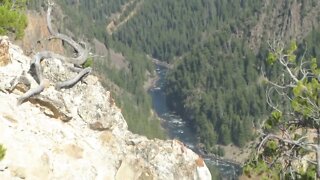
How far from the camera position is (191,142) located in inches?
7495

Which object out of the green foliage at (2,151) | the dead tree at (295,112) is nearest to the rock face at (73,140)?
the green foliage at (2,151)

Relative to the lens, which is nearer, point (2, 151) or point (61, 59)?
point (2, 151)

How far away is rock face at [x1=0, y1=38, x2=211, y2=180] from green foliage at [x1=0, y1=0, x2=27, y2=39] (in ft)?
11.4

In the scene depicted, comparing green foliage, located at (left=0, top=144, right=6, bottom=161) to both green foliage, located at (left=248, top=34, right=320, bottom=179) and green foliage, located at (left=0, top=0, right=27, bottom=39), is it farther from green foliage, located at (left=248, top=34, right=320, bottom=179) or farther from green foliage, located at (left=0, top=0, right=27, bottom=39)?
green foliage, located at (left=0, top=0, right=27, bottom=39)

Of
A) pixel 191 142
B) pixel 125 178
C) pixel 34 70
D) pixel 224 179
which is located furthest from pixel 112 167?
pixel 191 142

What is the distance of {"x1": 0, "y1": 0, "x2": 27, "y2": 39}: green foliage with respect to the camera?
32750 millimetres

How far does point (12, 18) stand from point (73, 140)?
10.6 m

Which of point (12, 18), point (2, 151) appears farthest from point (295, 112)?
point (12, 18)

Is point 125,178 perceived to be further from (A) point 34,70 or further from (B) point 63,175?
(A) point 34,70

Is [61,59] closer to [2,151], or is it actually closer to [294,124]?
[2,151]

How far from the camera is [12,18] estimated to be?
33.3 metres

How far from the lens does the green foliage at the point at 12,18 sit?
32.8 meters

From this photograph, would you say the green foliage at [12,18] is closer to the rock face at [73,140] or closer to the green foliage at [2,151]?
the rock face at [73,140]

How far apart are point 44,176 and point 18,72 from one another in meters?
6.54
